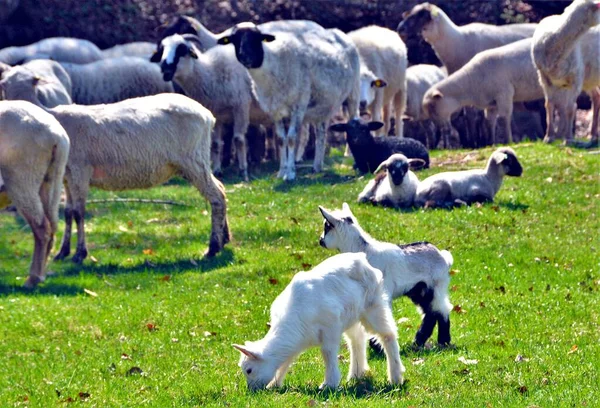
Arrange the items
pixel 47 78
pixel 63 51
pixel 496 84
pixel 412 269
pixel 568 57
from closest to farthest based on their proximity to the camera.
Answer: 1. pixel 412 269
2. pixel 47 78
3. pixel 568 57
4. pixel 496 84
5. pixel 63 51

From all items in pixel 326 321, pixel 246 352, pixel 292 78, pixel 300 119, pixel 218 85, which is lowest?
pixel 300 119

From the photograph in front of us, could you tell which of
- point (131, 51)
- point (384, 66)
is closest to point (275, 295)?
point (384, 66)

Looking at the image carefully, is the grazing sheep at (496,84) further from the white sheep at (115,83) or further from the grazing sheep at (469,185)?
the grazing sheep at (469,185)

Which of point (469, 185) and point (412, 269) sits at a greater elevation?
point (412, 269)

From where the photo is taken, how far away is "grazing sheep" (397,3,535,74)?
22312 mm

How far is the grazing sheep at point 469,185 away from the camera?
13484mm

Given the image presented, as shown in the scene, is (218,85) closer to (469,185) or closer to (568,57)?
(568,57)

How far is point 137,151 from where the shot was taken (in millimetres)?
13086

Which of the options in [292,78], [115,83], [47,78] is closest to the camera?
[292,78]

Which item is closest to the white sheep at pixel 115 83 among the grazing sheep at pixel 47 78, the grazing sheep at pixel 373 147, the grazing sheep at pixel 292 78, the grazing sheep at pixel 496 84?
the grazing sheep at pixel 47 78

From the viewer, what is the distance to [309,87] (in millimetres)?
17125

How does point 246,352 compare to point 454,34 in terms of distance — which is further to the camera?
point 454,34

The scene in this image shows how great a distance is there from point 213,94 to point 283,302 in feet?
36.0

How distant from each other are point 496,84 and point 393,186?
6751 mm
